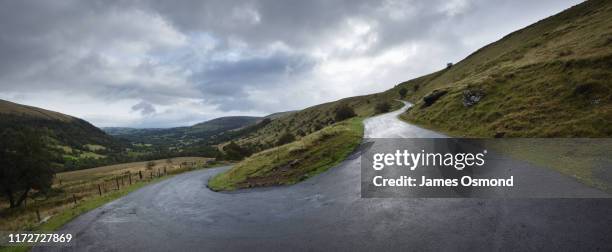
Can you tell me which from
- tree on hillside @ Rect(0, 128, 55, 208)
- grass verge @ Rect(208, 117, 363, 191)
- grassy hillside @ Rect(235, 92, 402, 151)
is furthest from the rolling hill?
grassy hillside @ Rect(235, 92, 402, 151)

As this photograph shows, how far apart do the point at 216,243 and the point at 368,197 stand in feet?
28.5

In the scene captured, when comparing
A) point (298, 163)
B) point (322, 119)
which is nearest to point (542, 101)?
point (298, 163)

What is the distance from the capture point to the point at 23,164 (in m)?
47.8

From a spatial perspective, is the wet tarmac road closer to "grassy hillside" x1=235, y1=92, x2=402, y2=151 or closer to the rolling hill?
the rolling hill

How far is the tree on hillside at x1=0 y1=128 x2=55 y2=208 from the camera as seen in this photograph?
46.2m

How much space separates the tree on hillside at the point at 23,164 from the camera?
151ft

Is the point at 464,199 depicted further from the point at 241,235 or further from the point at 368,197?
the point at 241,235

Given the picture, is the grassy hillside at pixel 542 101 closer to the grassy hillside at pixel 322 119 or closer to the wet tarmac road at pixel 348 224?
the wet tarmac road at pixel 348 224

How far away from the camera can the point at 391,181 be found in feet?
66.7

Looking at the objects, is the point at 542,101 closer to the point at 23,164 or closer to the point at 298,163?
the point at 298,163

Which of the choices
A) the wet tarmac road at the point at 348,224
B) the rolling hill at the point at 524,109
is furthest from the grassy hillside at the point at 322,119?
the wet tarmac road at the point at 348,224

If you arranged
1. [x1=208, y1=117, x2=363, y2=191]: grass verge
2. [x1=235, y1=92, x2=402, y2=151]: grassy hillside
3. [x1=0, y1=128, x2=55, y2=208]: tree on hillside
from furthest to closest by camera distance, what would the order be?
[x1=235, y1=92, x2=402, y2=151]: grassy hillside
[x1=0, y1=128, x2=55, y2=208]: tree on hillside
[x1=208, y1=117, x2=363, y2=191]: grass verge

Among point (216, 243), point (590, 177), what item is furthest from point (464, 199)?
point (216, 243)

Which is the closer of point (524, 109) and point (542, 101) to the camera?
point (542, 101)
